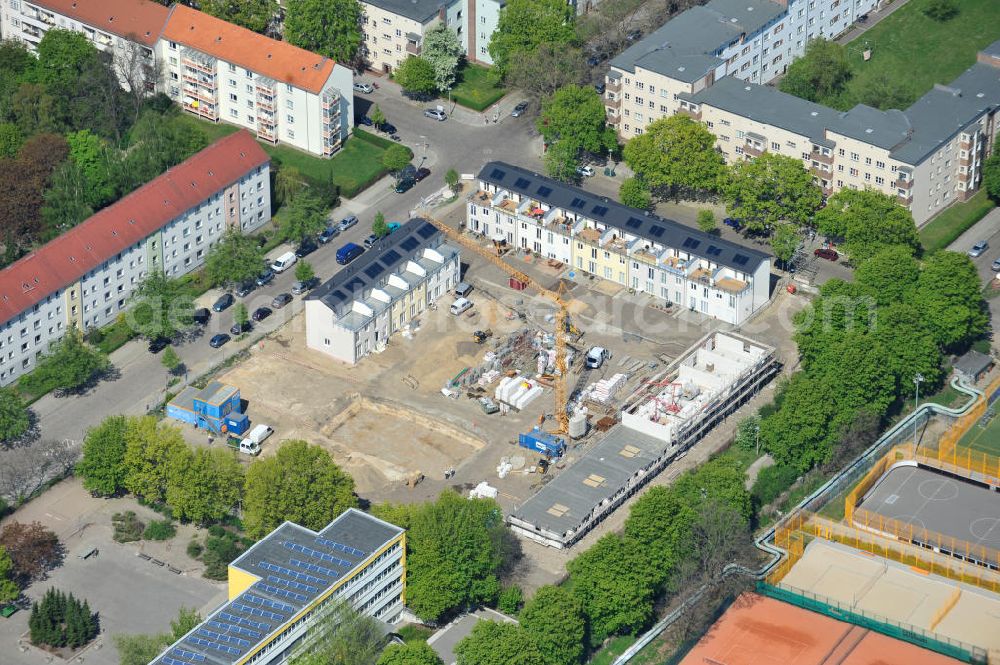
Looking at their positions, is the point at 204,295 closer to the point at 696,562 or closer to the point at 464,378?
the point at 464,378

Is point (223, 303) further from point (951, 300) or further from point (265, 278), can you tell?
point (951, 300)

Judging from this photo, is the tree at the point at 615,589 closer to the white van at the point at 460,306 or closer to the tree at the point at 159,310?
the white van at the point at 460,306

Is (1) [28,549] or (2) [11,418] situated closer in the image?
(1) [28,549]

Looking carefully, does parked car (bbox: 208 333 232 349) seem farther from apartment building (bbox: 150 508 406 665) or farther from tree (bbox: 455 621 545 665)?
tree (bbox: 455 621 545 665)

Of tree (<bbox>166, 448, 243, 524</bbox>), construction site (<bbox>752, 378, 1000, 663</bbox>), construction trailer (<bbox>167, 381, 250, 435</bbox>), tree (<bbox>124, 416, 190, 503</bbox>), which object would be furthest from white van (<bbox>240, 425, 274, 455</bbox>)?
construction site (<bbox>752, 378, 1000, 663</bbox>)

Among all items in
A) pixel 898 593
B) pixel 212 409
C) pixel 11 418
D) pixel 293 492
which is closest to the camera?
pixel 898 593

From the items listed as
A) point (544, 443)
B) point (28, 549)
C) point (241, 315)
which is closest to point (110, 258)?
point (241, 315)
